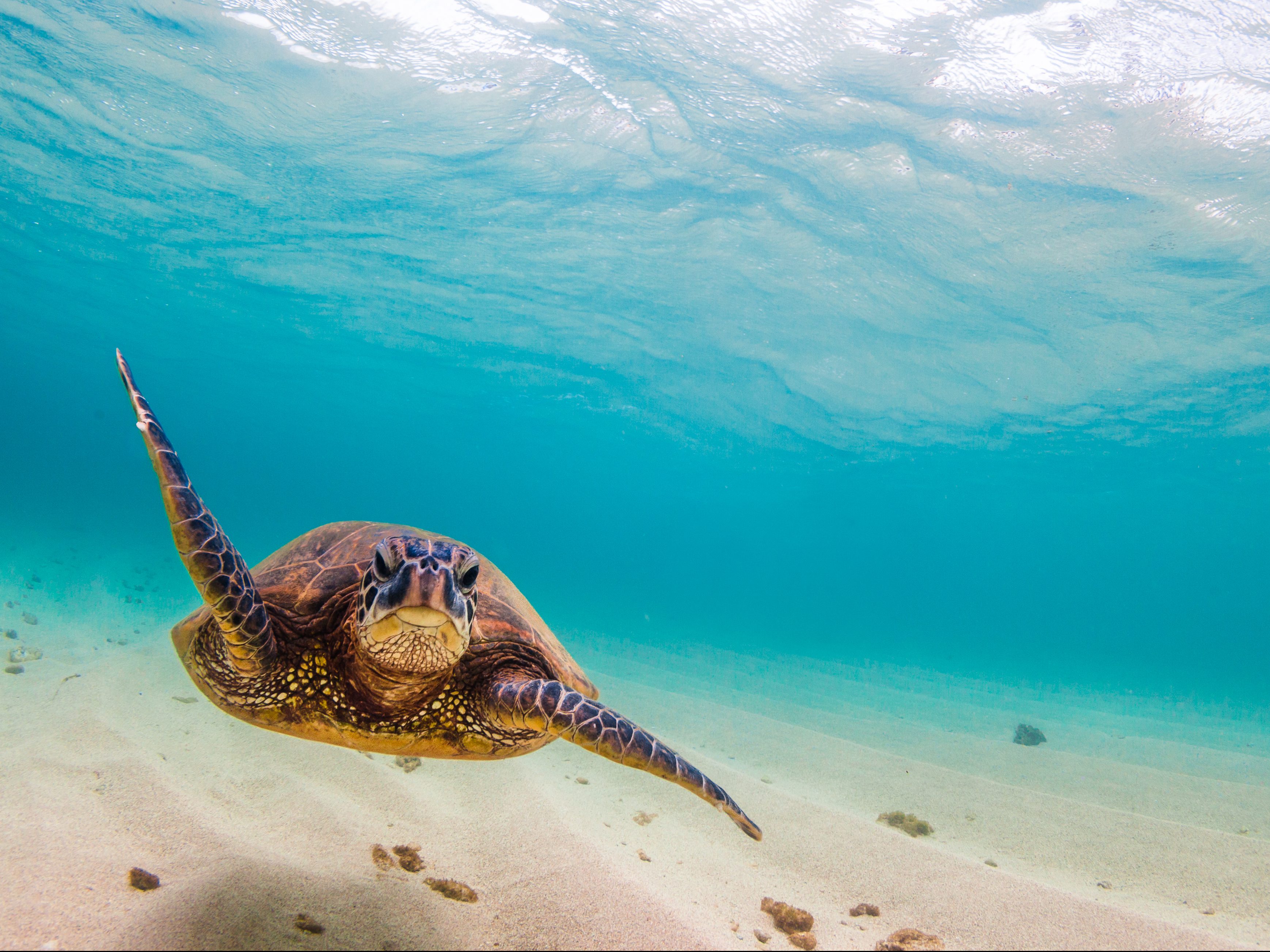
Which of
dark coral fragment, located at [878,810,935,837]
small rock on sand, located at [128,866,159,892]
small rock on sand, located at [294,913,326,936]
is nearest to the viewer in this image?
small rock on sand, located at [294,913,326,936]

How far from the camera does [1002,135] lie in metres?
9.60

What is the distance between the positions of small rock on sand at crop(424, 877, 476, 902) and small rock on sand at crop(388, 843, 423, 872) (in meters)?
0.17

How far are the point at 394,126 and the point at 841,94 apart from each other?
8588 millimetres

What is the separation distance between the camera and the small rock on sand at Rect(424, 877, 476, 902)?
8.37ft

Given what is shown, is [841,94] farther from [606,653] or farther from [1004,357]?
[606,653]

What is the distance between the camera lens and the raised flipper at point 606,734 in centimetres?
233

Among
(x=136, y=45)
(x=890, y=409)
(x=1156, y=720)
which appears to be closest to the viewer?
(x=136, y=45)

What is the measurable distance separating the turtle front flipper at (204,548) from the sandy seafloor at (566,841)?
3.42 ft

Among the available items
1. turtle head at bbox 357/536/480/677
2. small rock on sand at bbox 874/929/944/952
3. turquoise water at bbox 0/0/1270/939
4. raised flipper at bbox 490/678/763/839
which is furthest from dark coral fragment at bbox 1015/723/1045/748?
turtle head at bbox 357/536/480/677

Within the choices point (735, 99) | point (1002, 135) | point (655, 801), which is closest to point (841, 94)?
point (735, 99)

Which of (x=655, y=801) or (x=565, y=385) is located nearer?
(x=655, y=801)

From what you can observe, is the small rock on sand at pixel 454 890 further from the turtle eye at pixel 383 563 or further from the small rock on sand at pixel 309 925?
the turtle eye at pixel 383 563

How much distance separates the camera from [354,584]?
2873 mm

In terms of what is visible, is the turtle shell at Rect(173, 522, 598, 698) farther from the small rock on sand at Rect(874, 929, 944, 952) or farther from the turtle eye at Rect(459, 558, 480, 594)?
the small rock on sand at Rect(874, 929, 944, 952)
